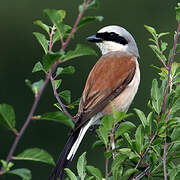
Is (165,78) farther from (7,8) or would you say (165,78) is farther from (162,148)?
(7,8)

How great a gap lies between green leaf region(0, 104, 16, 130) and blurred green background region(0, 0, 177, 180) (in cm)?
569

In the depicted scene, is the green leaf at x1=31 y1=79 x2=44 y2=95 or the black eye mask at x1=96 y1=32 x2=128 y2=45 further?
the black eye mask at x1=96 y1=32 x2=128 y2=45

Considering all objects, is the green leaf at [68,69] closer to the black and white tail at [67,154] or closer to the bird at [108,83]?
the black and white tail at [67,154]

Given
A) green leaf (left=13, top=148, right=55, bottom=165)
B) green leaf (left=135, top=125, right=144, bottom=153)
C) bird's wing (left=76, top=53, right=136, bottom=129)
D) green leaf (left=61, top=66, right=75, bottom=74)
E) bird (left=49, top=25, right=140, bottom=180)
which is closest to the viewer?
green leaf (left=13, top=148, right=55, bottom=165)

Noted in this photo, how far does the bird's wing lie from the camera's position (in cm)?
288

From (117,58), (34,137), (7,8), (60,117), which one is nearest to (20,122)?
(34,137)

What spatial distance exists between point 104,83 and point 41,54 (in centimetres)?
615

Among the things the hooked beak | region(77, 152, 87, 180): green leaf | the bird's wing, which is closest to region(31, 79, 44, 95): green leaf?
region(77, 152, 87, 180): green leaf

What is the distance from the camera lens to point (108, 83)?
10.1ft

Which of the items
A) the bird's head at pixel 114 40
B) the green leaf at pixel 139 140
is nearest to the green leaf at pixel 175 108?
the green leaf at pixel 139 140

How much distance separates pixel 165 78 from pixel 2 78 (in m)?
6.29

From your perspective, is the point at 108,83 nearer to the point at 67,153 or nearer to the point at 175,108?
the point at 67,153

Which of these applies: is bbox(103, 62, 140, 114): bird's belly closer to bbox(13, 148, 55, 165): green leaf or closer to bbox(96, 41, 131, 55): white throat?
bbox(96, 41, 131, 55): white throat

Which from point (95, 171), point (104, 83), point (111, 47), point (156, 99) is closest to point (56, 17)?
point (95, 171)
